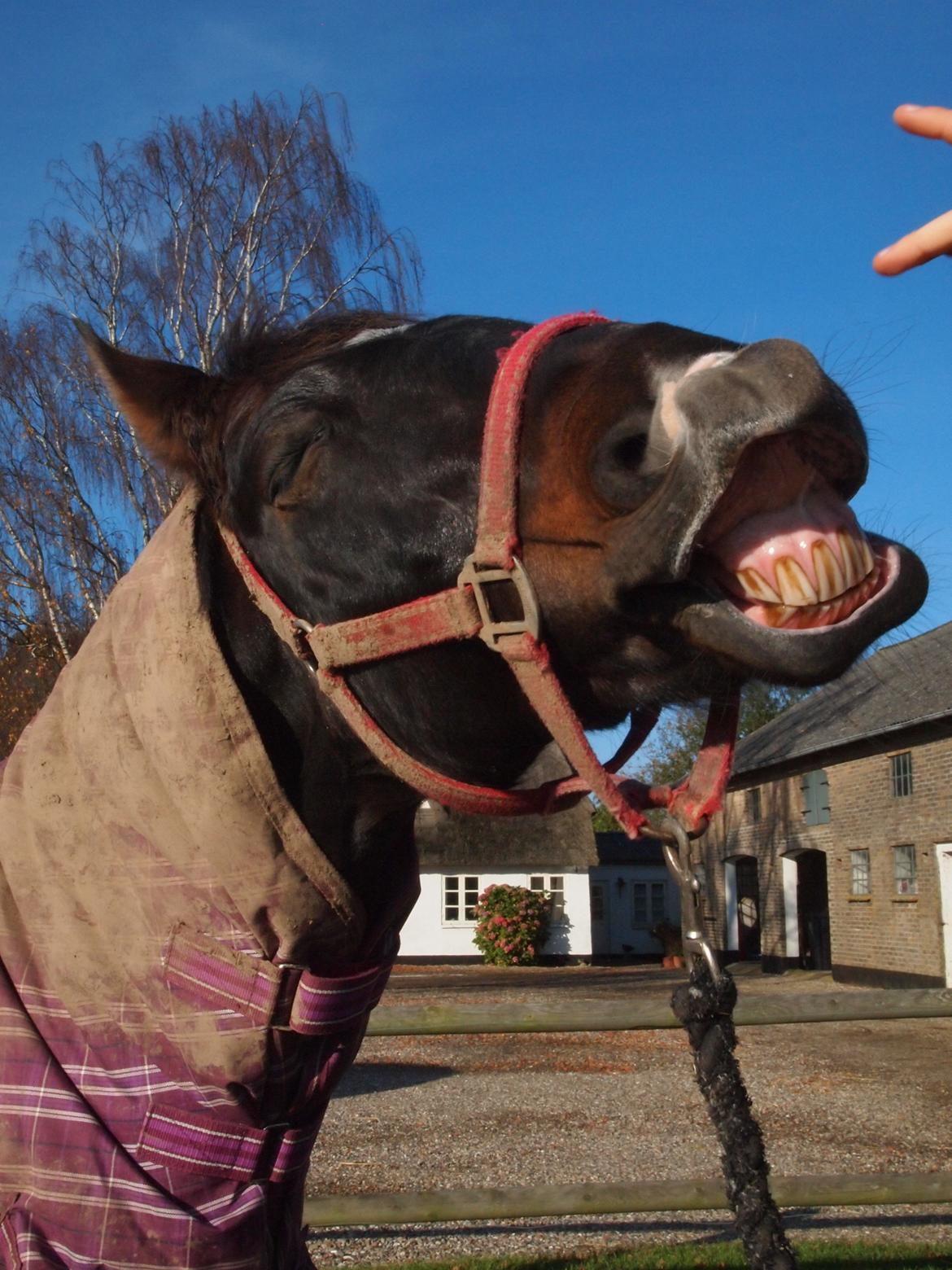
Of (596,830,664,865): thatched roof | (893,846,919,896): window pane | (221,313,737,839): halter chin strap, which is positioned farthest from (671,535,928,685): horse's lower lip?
(596,830,664,865): thatched roof

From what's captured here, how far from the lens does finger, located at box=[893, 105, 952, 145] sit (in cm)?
105

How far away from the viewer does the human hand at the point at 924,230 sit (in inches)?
41.4

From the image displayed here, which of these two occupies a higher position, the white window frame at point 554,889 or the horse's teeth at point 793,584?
the horse's teeth at point 793,584

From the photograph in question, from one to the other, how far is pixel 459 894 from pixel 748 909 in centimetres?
901

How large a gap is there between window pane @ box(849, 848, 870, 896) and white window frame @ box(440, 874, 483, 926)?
9.52 metres

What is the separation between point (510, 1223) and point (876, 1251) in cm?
232

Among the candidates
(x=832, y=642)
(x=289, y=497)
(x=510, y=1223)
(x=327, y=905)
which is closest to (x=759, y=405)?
(x=832, y=642)

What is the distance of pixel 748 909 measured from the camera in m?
31.7

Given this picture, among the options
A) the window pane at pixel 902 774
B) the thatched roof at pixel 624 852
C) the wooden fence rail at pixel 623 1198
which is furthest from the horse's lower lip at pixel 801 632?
the thatched roof at pixel 624 852

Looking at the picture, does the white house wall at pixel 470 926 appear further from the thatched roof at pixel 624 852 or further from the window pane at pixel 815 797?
the window pane at pixel 815 797

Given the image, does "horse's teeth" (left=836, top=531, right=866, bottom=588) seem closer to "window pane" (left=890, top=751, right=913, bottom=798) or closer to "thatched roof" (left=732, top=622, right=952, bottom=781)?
"thatched roof" (left=732, top=622, right=952, bottom=781)

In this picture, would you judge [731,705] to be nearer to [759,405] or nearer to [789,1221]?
[759,405]

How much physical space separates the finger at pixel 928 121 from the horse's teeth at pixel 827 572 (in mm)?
404

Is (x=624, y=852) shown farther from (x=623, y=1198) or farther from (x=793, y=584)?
(x=793, y=584)
